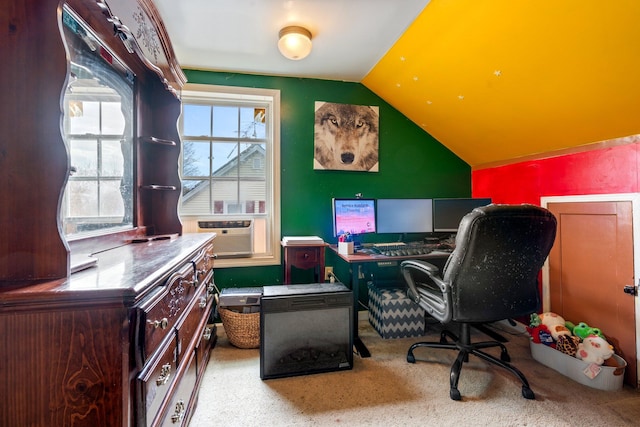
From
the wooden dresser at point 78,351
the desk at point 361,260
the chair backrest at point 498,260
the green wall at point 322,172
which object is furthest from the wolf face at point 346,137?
the wooden dresser at point 78,351

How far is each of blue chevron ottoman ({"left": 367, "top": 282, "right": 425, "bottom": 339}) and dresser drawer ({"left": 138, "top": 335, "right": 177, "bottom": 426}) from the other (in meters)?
1.70

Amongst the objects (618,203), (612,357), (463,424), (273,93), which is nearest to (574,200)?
(618,203)

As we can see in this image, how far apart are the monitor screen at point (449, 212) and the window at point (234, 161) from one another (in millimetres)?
1510

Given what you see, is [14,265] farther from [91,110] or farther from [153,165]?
[153,165]

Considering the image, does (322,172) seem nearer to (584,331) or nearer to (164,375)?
(164,375)

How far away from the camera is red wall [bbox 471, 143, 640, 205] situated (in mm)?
1763

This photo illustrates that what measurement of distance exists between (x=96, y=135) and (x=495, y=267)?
214 centimetres

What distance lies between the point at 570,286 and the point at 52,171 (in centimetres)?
300

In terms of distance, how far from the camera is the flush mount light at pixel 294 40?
1.93 m

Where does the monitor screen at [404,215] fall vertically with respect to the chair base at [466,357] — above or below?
above

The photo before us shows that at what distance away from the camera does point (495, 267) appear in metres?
1.57

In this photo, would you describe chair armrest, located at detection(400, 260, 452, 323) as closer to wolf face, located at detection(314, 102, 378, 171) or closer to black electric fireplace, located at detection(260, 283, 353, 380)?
black electric fireplace, located at detection(260, 283, 353, 380)

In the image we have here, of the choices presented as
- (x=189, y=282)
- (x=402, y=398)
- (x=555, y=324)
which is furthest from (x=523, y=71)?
(x=189, y=282)

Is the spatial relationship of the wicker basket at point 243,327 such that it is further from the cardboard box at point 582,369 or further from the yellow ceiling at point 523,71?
the yellow ceiling at point 523,71
